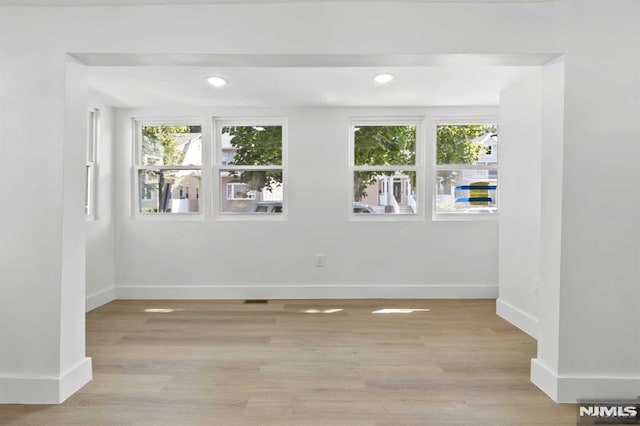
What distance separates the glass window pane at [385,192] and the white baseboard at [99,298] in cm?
295

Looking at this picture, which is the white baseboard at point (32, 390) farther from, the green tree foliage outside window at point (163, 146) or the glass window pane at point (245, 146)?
the glass window pane at point (245, 146)

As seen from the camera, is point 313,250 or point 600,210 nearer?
point 600,210

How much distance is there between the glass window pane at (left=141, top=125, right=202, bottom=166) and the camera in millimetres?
4945

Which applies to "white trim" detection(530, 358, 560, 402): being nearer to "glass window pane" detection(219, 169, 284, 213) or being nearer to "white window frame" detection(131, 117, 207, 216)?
"glass window pane" detection(219, 169, 284, 213)

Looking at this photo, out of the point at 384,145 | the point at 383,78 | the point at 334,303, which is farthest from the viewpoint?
the point at 384,145

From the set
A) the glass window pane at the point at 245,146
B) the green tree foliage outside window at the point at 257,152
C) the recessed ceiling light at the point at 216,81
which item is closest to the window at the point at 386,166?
the green tree foliage outside window at the point at 257,152

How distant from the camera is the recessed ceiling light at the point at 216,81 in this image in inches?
141

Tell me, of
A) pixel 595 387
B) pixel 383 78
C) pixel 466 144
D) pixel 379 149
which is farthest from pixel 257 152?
pixel 595 387

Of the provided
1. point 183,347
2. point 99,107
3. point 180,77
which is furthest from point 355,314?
point 99,107

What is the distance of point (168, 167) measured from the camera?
493 centimetres

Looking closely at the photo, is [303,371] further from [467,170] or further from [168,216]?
[467,170]

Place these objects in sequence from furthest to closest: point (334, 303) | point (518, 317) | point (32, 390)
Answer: point (334, 303) < point (518, 317) < point (32, 390)

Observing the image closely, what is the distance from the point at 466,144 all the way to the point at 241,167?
8.78 feet

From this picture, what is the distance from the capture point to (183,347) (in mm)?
3256
